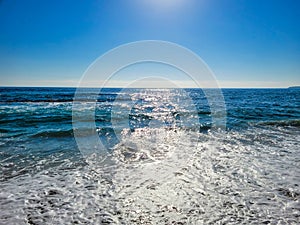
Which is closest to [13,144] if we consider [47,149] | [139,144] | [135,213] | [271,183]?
[47,149]

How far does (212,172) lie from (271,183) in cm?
138

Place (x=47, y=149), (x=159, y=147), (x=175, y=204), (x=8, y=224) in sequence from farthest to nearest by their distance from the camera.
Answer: (x=159, y=147), (x=47, y=149), (x=175, y=204), (x=8, y=224)

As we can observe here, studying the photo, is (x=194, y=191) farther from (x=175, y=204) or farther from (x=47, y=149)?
(x=47, y=149)

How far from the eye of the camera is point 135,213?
3.83m

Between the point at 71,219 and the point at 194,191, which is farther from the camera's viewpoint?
the point at 194,191

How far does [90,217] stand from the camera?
3.79 m

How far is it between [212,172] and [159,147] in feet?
10.3

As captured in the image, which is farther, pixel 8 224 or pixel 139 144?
pixel 139 144

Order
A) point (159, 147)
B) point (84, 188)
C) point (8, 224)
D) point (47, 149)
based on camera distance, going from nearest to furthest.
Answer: point (8, 224) → point (84, 188) → point (47, 149) → point (159, 147)

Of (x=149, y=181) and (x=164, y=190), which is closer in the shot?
(x=164, y=190)

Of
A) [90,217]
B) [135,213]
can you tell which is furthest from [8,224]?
[135,213]

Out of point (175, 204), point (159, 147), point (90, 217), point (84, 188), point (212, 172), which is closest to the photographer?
point (90, 217)

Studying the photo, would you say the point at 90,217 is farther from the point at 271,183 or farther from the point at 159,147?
the point at 159,147

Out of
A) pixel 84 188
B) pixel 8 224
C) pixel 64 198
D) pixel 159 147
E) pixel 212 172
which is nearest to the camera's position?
pixel 8 224
